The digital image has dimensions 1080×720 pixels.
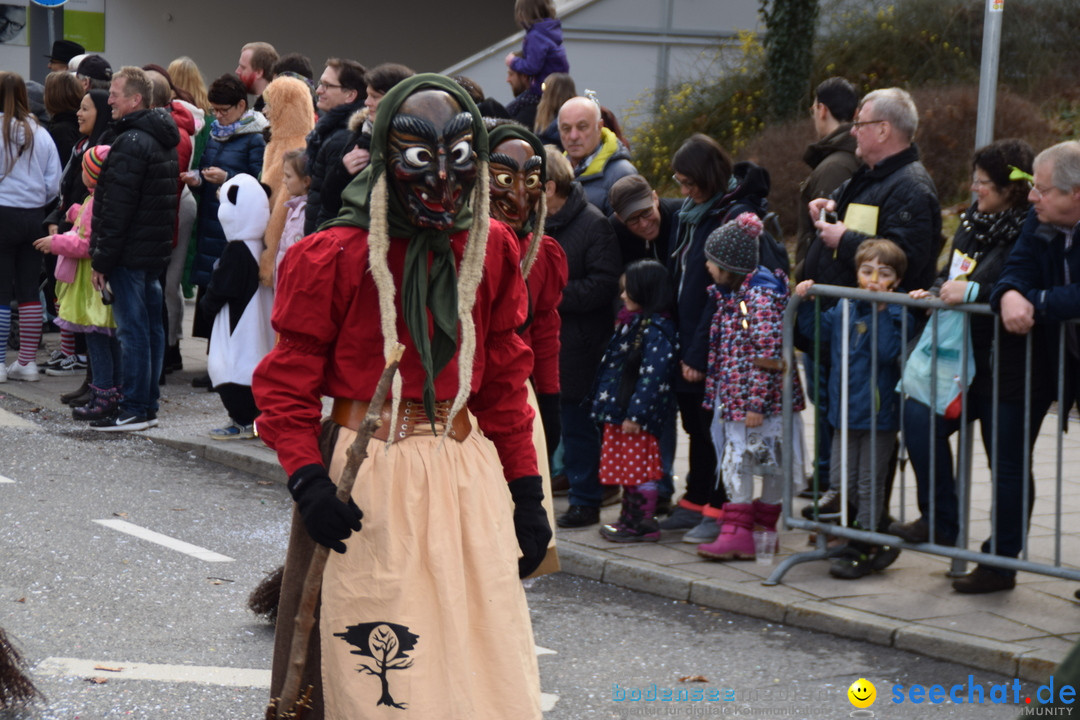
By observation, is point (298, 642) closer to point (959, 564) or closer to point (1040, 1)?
point (959, 564)

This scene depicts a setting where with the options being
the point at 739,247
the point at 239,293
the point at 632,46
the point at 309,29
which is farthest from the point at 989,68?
the point at 309,29

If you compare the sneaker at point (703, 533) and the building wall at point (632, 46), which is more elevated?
the building wall at point (632, 46)

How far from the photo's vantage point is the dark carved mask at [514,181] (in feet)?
17.1

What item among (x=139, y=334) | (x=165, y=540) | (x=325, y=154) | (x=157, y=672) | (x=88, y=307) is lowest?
(x=157, y=672)

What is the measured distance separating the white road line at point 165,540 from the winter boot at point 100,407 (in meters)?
2.43

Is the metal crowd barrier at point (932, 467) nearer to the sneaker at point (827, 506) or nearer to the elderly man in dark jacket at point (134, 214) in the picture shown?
the sneaker at point (827, 506)

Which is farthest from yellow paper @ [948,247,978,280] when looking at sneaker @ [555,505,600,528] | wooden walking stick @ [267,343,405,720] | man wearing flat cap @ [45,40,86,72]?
man wearing flat cap @ [45,40,86,72]

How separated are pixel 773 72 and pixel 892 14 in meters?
1.63

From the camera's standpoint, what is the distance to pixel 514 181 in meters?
5.23

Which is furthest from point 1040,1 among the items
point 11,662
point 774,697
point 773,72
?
point 11,662

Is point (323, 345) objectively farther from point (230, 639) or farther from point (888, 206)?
point (888, 206)

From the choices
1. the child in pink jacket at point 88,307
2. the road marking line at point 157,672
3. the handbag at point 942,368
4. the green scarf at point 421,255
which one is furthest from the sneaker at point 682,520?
the child in pink jacket at point 88,307

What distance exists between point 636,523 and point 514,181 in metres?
1.97

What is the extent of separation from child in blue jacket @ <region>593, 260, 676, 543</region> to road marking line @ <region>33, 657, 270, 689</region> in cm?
219
